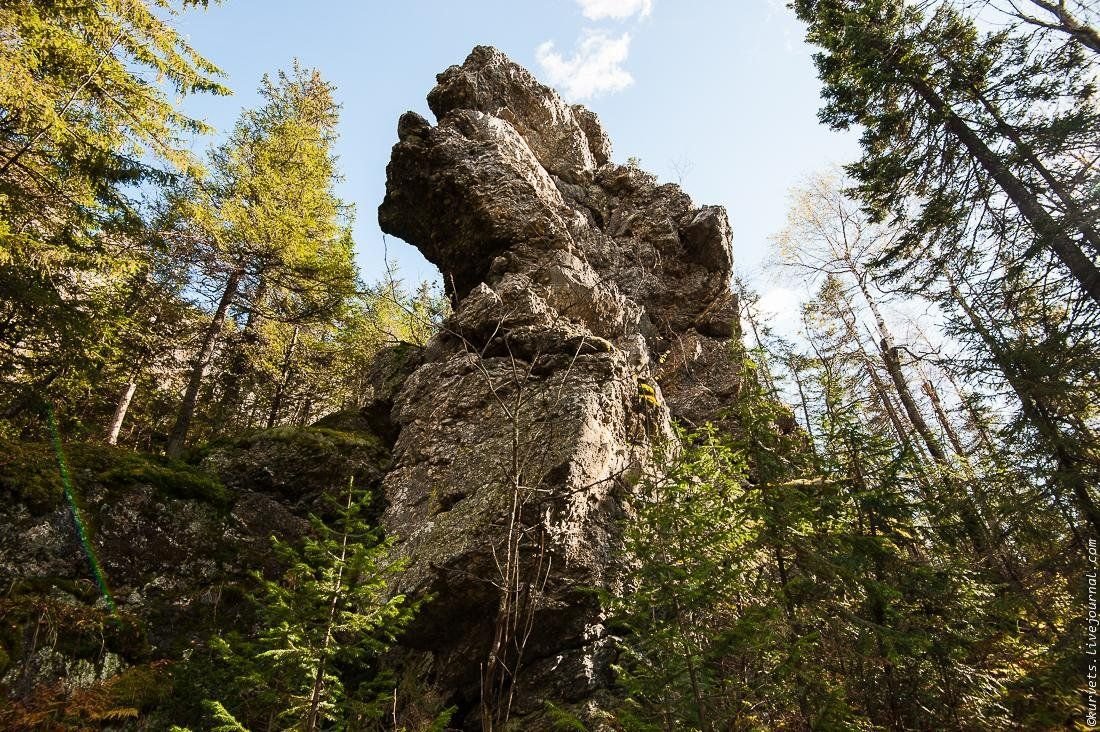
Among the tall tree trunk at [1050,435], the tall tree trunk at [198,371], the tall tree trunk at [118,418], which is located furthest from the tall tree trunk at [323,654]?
the tall tree trunk at [118,418]

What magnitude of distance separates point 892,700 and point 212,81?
15.2 m

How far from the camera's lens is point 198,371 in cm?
1179

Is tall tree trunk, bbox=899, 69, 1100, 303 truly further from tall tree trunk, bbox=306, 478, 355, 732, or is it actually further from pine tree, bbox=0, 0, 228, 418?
pine tree, bbox=0, 0, 228, 418

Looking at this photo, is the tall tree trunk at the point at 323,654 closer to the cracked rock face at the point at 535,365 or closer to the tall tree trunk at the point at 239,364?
the cracked rock face at the point at 535,365

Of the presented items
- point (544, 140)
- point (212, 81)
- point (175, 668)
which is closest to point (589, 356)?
point (175, 668)

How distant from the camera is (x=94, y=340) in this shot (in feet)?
27.1

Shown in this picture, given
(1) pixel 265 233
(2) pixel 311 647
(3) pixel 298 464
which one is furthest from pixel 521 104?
(2) pixel 311 647

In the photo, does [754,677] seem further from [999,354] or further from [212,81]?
[212,81]

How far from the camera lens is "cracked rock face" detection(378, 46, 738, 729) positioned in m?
6.39

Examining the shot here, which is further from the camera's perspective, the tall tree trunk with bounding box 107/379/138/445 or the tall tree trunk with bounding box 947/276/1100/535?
the tall tree trunk with bounding box 107/379/138/445

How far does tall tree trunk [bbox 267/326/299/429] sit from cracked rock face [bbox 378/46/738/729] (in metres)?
4.73

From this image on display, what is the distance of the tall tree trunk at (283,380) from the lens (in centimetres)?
1553

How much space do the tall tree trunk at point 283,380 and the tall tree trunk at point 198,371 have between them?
91.4 inches

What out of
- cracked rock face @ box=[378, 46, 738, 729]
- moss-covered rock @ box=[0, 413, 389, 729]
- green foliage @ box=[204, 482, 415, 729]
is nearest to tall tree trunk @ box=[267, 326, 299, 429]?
cracked rock face @ box=[378, 46, 738, 729]
